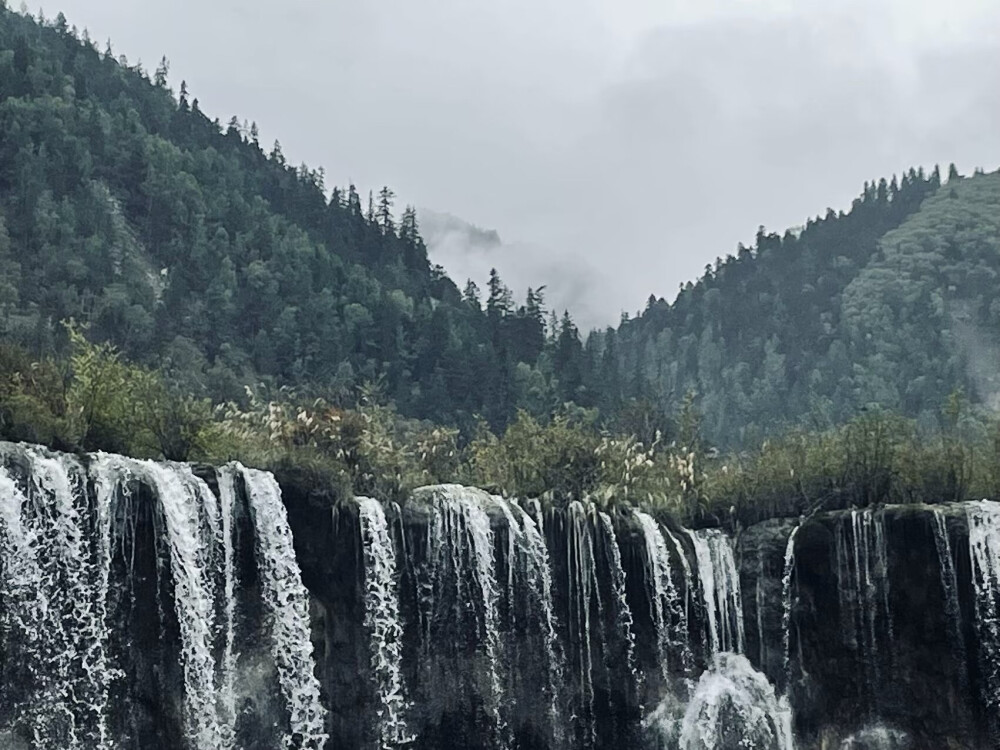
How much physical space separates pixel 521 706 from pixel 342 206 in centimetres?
8933

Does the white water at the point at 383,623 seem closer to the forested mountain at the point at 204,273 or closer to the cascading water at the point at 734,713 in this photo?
the cascading water at the point at 734,713

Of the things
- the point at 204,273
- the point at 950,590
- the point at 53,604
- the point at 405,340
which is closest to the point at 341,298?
the point at 405,340

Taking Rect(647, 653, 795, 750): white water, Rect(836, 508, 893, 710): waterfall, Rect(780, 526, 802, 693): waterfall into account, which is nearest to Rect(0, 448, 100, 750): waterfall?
Rect(647, 653, 795, 750): white water

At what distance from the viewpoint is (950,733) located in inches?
1377

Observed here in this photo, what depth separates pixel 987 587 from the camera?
35.7 m

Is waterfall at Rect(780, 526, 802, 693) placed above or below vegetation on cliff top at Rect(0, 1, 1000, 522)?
below

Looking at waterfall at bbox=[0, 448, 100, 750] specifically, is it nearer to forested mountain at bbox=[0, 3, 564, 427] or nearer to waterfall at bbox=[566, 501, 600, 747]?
waterfall at bbox=[566, 501, 600, 747]

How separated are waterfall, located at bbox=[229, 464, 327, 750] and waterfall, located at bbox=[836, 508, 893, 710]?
1397 centimetres

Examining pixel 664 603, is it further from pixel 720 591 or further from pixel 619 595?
pixel 720 591

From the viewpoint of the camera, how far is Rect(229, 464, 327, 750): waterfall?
31.6 m

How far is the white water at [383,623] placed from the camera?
1336 inches

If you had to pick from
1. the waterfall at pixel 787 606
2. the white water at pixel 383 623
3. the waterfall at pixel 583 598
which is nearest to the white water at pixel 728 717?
the waterfall at pixel 787 606

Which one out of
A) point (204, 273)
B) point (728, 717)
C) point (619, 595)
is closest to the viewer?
point (728, 717)

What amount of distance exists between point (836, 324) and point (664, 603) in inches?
4053
